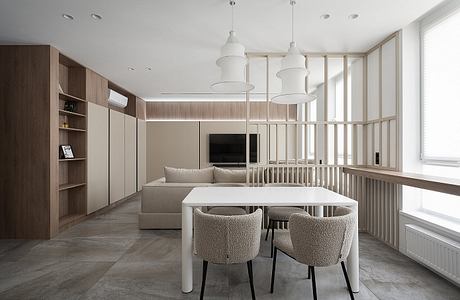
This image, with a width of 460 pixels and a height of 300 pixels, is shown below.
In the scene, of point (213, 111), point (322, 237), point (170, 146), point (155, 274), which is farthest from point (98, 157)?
point (322, 237)

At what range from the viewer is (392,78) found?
320 centimetres

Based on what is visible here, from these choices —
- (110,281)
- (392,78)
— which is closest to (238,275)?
(110,281)

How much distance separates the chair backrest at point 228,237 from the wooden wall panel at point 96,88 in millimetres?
3625

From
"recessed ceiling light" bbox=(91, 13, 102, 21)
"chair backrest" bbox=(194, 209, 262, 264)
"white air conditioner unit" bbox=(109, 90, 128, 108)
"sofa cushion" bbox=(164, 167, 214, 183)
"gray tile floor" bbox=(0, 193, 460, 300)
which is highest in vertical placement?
"recessed ceiling light" bbox=(91, 13, 102, 21)

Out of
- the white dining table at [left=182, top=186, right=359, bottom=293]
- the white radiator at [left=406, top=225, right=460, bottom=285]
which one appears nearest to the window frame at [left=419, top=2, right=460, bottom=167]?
the white radiator at [left=406, top=225, right=460, bottom=285]

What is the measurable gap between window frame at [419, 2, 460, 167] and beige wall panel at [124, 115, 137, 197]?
534 cm

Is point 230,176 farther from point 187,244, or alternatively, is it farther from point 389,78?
point 389,78

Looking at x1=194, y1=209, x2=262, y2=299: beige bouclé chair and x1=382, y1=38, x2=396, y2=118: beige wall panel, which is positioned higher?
x1=382, y1=38, x2=396, y2=118: beige wall panel

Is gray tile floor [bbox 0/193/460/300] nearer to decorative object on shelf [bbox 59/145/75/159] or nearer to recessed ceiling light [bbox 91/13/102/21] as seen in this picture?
decorative object on shelf [bbox 59/145/75/159]

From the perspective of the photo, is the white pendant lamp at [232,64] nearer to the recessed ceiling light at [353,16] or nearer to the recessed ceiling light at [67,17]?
the recessed ceiling light at [353,16]

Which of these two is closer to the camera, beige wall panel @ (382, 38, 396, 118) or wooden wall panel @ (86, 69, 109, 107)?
beige wall panel @ (382, 38, 396, 118)

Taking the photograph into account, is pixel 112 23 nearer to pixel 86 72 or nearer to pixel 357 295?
pixel 86 72

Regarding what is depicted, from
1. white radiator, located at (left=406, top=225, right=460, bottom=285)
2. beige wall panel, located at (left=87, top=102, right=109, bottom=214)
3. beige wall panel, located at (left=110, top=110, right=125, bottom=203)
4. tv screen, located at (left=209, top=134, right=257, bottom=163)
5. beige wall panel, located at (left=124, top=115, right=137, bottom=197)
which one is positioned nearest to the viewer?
white radiator, located at (left=406, top=225, right=460, bottom=285)

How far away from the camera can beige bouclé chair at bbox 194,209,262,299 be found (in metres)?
1.77
